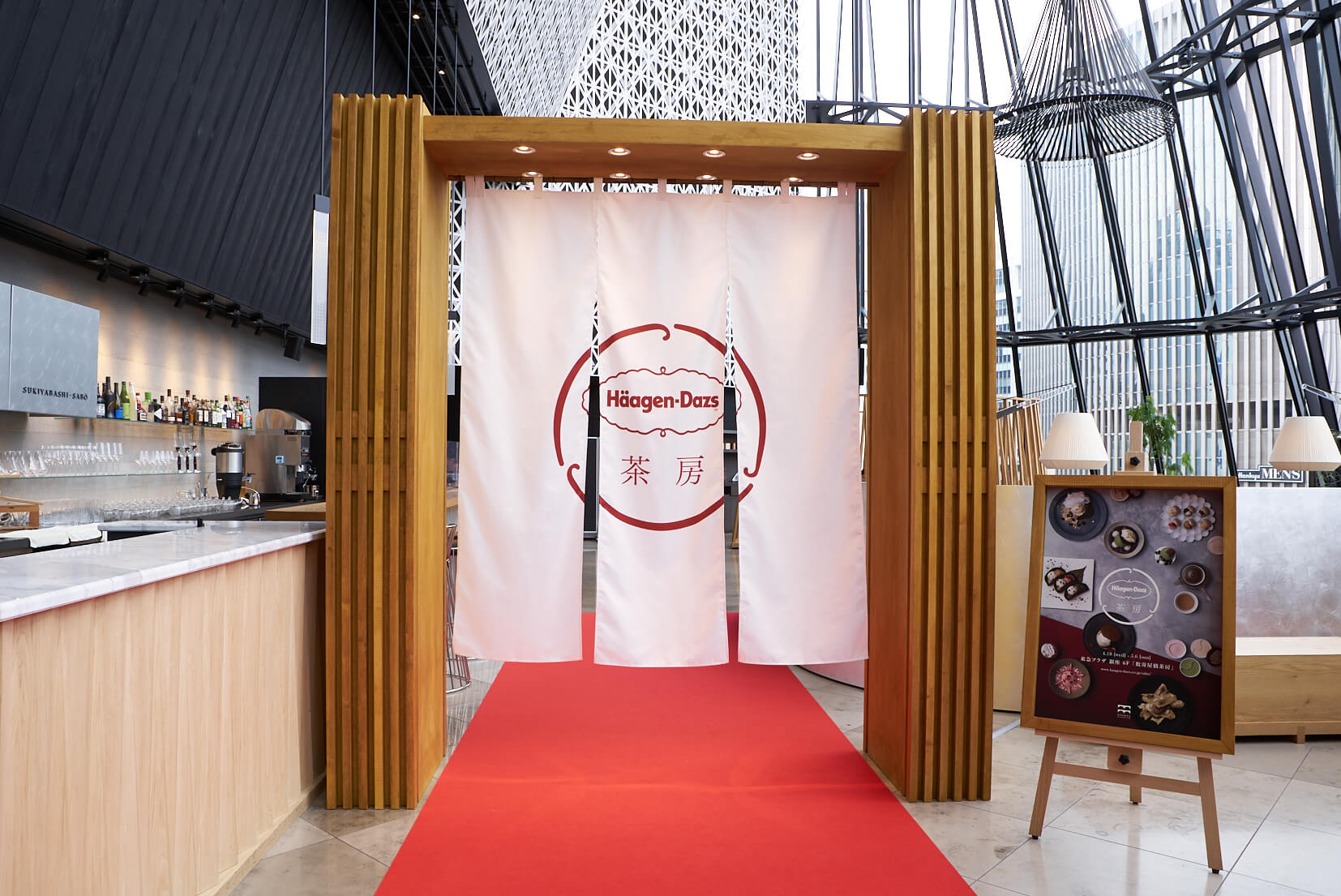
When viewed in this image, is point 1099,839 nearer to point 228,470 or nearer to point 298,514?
point 298,514

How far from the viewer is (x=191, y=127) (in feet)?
19.3

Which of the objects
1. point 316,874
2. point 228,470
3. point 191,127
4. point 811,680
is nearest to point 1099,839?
point 811,680

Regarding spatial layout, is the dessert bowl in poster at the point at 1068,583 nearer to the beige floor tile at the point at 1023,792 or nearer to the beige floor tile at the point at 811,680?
the beige floor tile at the point at 1023,792

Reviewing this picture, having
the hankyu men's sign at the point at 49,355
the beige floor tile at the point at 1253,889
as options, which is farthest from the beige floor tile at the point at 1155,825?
the hankyu men's sign at the point at 49,355

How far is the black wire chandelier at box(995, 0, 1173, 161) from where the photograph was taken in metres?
6.04

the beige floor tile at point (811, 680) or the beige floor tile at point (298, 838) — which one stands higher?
the beige floor tile at point (298, 838)

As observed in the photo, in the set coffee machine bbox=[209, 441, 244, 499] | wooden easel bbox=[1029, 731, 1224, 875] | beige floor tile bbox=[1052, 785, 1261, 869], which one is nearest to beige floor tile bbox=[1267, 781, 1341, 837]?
beige floor tile bbox=[1052, 785, 1261, 869]

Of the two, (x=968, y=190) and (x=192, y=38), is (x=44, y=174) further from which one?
(x=968, y=190)

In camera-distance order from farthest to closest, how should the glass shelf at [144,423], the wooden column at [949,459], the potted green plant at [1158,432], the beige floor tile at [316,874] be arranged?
the potted green plant at [1158,432] < the glass shelf at [144,423] < the wooden column at [949,459] < the beige floor tile at [316,874]

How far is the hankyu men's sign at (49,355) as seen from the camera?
475cm

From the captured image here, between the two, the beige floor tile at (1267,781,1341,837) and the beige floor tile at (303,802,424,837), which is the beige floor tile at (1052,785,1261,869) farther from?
the beige floor tile at (303,802,424,837)

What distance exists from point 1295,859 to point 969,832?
108 cm

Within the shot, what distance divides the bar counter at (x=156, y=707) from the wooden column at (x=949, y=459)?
2395 mm

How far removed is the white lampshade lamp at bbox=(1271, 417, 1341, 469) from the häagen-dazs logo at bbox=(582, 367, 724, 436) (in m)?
3.99
